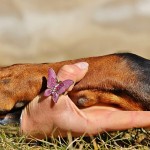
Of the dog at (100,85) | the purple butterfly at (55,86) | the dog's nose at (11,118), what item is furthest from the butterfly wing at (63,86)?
the dog's nose at (11,118)

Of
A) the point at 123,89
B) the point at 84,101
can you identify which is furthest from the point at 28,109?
the point at 123,89

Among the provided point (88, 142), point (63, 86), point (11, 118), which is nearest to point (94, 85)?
point (63, 86)

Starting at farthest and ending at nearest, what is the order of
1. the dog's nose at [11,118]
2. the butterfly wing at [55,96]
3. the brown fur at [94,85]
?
the dog's nose at [11,118] < the brown fur at [94,85] < the butterfly wing at [55,96]

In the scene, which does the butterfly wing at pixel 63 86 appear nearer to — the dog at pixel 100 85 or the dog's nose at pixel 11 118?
the dog at pixel 100 85

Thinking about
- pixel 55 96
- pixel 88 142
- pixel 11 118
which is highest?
pixel 55 96

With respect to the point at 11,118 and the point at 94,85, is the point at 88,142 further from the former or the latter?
the point at 11,118

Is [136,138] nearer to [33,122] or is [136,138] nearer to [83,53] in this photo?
[33,122]
